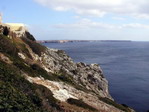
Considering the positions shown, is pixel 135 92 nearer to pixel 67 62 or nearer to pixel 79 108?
pixel 67 62

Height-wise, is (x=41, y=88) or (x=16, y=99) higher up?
(x=16, y=99)

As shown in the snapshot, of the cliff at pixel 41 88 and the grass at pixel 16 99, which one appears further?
the cliff at pixel 41 88

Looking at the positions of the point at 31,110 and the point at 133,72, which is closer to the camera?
the point at 31,110

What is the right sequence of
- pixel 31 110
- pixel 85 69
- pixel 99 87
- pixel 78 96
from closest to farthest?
pixel 31 110
pixel 78 96
pixel 99 87
pixel 85 69

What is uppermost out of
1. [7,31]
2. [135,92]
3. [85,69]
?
[7,31]

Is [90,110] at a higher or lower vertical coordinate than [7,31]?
lower

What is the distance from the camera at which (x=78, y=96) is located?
40.4 metres

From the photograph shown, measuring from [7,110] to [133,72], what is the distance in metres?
123

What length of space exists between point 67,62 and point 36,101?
51711mm

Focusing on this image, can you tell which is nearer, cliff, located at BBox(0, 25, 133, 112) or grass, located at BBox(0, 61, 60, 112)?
grass, located at BBox(0, 61, 60, 112)

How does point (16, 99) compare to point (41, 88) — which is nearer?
point (16, 99)

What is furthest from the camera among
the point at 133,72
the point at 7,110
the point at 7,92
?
the point at 133,72

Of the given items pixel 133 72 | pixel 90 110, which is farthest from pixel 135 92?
pixel 90 110

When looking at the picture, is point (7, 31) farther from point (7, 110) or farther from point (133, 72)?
point (133, 72)
